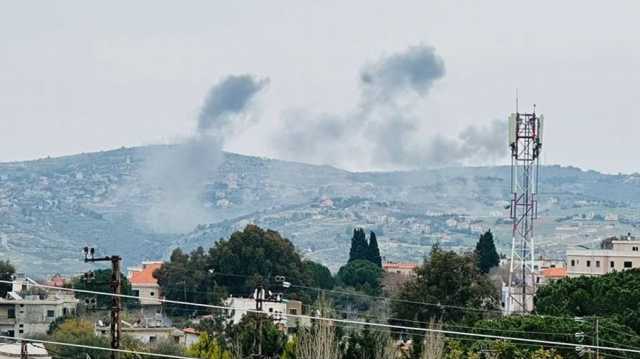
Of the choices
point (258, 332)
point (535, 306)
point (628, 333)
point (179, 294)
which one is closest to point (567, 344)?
point (628, 333)

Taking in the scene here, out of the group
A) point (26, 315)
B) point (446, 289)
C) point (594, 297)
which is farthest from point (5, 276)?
point (594, 297)

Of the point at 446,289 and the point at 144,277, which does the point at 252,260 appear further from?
the point at 144,277

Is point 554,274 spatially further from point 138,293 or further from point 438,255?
point 438,255

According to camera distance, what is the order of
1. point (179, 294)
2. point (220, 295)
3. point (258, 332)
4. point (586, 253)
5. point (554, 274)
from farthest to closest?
1. point (554, 274)
2. point (586, 253)
3. point (179, 294)
4. point (220, 295)
5. point (258, 332)

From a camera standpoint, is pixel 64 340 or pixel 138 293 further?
pixel 138 293

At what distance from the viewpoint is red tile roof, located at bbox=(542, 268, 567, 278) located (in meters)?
115

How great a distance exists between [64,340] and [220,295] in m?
16.8

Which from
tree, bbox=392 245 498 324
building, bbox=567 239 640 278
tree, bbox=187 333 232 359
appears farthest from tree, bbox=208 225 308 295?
→ tree, bbox=187 333 232 359

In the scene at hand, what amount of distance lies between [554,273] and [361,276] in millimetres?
14160

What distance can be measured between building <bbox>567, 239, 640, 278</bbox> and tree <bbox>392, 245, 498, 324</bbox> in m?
23.4

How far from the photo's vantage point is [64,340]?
232ft

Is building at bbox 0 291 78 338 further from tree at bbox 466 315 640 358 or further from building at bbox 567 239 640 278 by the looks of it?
building at bbox 567 239 640 278

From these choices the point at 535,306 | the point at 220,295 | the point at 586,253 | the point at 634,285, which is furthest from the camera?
the point at 586,253

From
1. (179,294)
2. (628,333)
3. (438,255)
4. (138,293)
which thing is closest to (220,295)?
(179,294)
